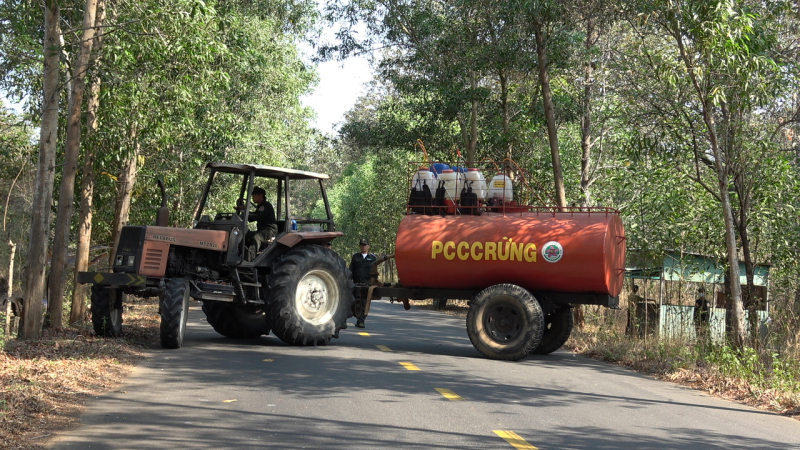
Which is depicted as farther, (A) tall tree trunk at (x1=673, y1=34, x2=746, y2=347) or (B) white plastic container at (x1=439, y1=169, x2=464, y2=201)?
(B) white plastic container at (x1=439, y1=169, x2=464, y2=201)

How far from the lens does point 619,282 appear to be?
1460 cm

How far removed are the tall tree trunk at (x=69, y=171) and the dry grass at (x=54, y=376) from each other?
2.65ft

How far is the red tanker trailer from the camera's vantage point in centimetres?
1388

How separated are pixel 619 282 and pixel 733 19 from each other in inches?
185

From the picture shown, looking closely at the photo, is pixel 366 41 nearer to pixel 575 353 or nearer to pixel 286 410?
pixel 575 353

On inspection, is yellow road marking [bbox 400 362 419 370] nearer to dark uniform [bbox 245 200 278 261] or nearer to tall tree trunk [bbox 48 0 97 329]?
dark uniform [bbox 245 200 278 261]

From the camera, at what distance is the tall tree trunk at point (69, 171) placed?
14438 mm

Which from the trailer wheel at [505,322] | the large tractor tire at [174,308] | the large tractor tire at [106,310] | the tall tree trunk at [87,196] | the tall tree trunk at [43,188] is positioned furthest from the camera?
the tall tree trunk at [87,196]

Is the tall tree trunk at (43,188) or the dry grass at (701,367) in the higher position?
the tall tree trunk at (43,188)

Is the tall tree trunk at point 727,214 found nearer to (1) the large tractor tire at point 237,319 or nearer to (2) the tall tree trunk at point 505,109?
(1) the large tractor tire at point 237,319

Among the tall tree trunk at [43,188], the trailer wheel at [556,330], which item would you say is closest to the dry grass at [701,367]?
the trailer wheel at [556,330]

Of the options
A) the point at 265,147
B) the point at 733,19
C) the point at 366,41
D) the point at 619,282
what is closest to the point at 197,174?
the point at 265,147

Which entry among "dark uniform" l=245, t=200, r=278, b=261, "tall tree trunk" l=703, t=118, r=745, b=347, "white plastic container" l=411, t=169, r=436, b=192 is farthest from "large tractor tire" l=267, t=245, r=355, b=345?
"tall tree trunk" l=703, t=118, r=745, b=347

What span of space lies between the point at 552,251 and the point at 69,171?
838 centimetres
